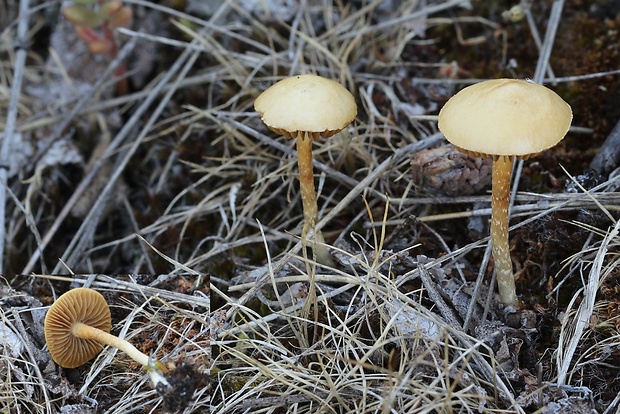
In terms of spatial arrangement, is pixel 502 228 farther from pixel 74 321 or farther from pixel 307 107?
pixel 74 321

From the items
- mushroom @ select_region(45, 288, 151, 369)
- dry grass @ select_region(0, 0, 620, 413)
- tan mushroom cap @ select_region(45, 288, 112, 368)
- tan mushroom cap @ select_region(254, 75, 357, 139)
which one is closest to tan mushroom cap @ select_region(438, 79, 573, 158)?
tan mushroom cap @ select_region(254, 75, 357, 139)

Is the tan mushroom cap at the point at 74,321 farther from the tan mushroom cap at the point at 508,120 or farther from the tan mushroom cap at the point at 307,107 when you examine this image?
the tan mushroom cap at the point at 508,120

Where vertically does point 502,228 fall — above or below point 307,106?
below

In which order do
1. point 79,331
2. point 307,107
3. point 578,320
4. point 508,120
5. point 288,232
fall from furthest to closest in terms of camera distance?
point 288,232 → point 79,331 → point 578,320 → point 307,107 → point 508,120

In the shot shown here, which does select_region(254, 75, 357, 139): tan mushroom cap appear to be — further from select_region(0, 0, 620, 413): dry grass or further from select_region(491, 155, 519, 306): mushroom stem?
select_region(491, 155, 519, 306): mushroom stem

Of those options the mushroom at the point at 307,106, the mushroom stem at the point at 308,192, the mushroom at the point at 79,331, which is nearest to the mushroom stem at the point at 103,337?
the mushroom at the point at 79,331

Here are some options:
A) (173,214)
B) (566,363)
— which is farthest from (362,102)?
(566,363)

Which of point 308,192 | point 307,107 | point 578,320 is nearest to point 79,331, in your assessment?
point 308,192
